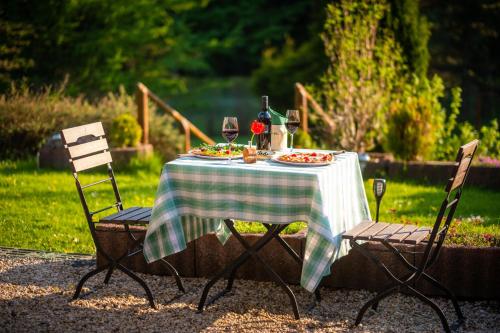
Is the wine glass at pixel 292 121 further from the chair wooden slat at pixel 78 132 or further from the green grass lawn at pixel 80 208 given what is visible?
the chair wooden slat at pixel 78 132

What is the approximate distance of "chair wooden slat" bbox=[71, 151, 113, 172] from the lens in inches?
218

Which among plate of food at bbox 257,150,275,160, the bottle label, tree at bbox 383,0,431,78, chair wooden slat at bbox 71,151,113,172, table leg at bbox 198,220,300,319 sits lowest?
table leg at bbox 198,220,300,319

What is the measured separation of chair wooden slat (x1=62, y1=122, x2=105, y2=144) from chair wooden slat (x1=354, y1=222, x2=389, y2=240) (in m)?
2.05

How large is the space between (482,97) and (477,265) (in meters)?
18.1

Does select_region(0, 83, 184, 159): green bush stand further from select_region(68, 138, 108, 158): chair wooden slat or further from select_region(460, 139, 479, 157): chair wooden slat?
select_region(460, 139, 479, 157): chair wooden slat

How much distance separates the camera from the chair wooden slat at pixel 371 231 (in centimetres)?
502

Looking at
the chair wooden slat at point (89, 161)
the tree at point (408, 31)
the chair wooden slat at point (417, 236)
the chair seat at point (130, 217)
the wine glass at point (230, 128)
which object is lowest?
the chair wooden slat at point (417, 236)

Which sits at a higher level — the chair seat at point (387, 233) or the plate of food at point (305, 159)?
the plate of food at point (305, 159)

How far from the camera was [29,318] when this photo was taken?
5.13 meters

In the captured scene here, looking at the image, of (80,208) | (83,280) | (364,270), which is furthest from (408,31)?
(83,280)

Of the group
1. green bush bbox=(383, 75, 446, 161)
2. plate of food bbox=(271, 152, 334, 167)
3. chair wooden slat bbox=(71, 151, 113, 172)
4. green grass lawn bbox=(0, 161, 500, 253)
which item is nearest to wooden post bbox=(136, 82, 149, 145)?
green grass lawn bbox=(0, 161, 500, 253)

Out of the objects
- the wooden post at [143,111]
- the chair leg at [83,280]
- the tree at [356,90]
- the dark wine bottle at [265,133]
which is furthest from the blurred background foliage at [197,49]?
the chair leg at [83,280]

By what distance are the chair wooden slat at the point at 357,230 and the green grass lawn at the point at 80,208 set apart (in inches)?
31.8

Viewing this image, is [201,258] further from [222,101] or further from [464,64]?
[222,101]
